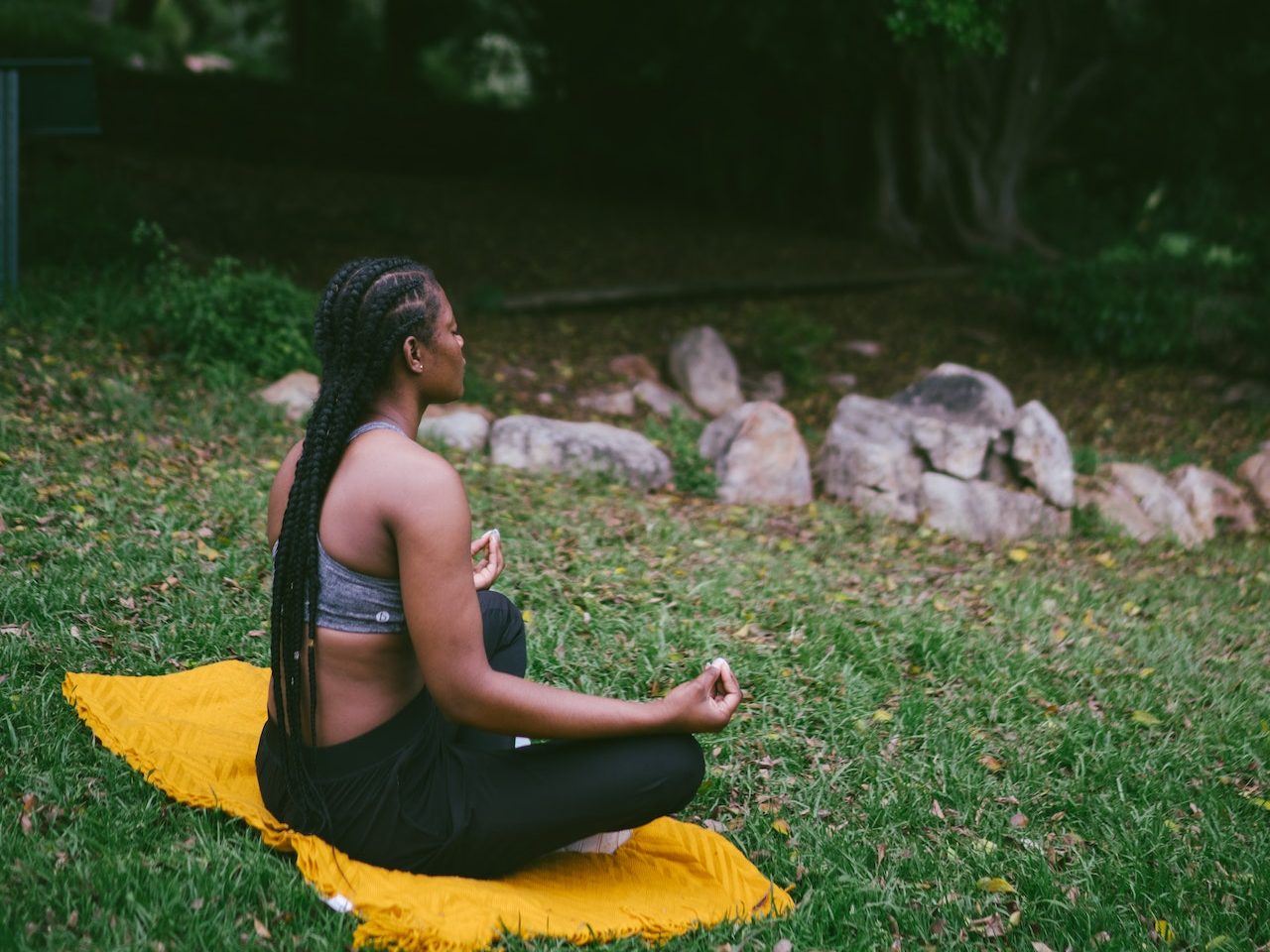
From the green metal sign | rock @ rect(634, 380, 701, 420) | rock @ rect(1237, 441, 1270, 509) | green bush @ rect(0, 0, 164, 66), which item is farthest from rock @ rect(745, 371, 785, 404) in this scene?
green bush @ rect(0, 0, 164, 66)

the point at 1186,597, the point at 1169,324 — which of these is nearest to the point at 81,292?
the point at 1186,597

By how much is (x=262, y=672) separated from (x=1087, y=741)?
116 inches

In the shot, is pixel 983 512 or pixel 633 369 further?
pixel 633 369

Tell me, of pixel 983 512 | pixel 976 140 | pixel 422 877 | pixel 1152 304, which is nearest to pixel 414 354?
pixel 422 877

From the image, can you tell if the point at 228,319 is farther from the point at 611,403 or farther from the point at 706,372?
the point at 706,372

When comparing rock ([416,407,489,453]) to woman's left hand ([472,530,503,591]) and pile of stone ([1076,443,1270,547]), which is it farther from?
pile of stone ([1076,443,1270,547])

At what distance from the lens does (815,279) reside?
13.4 m

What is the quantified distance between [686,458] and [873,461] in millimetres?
1184

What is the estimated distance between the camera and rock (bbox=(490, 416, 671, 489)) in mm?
7273

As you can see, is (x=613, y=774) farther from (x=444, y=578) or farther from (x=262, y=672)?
(x=262, y=672)

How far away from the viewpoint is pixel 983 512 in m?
7.42

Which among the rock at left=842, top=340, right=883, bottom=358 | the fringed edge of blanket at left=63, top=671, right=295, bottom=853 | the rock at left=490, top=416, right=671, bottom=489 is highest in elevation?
the rock at left=842, top=340, right=883, bottom=358

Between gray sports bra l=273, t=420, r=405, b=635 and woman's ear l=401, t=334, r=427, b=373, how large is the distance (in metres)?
0.14

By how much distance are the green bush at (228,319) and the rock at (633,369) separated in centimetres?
270
